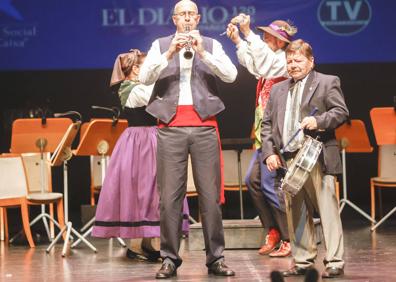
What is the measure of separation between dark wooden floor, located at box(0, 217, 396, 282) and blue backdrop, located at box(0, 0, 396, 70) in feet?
7.43

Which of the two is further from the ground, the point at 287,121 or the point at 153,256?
the point at 287,121

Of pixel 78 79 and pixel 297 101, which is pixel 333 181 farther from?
pixel 78 79

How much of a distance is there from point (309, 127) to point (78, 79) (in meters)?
4.66

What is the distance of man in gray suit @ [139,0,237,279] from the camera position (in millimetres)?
5508

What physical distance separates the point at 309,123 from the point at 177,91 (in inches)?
32.8

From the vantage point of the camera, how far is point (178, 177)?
18.1ft

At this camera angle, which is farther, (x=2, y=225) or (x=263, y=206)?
(x=2, y=225)

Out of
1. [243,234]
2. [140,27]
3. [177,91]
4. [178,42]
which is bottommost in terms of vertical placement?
[243,234]

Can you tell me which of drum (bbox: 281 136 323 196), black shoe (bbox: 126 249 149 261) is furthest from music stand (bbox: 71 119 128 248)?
drum (bbox: 281 136 323 196)

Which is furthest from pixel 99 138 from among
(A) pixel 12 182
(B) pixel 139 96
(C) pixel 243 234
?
(C) pixel 243 234

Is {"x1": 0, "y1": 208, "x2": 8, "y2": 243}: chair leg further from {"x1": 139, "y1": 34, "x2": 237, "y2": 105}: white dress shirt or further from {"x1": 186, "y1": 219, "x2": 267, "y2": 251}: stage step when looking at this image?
{"x1": 139, "y1": 34, "x2": 237, "y2": 105}: white dress shirt

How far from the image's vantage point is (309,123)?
5250mm

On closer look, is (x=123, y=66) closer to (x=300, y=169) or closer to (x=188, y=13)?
(x=188, y=13)

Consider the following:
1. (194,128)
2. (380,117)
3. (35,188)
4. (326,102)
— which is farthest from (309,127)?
(35,188)
